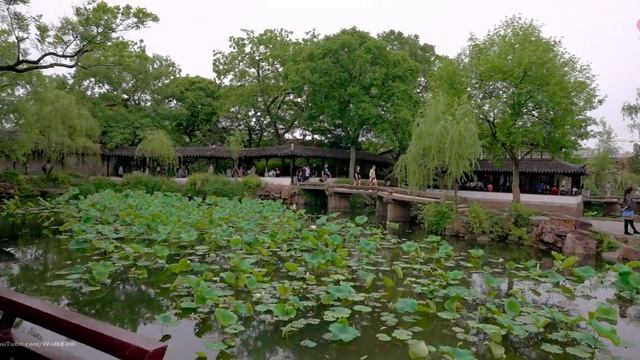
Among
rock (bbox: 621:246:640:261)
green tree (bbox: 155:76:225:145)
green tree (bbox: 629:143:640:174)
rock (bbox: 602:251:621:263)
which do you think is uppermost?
green tree (bbox: 155:76:225:145)

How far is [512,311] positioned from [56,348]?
168 inches

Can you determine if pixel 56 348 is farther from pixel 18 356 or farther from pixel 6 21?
pixel 6 21

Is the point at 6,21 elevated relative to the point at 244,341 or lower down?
elevated

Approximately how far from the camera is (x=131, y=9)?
38.4ft

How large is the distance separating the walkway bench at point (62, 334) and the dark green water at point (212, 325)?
1.14 m

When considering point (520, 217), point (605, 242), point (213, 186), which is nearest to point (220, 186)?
point (213, 186)

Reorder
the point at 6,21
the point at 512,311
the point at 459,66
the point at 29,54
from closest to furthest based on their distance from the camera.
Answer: the point at 512,311 < the point at 6,21 < the point at 29,54 < the point at 459,66

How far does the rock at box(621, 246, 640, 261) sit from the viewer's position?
9.93 m

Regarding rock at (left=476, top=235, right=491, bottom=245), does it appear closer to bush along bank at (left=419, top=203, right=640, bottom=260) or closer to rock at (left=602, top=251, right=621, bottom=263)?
bush along bank at (left=419, top=203, right=640, bottom=260)

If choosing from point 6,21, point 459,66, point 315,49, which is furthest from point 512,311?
point 315,49

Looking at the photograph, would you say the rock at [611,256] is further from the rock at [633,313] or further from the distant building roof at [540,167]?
the distant building roof at [540,167]

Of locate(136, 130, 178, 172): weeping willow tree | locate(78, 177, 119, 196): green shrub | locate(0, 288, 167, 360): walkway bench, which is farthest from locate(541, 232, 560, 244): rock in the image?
locate(136, 130, 178, 172): weeping willow tree

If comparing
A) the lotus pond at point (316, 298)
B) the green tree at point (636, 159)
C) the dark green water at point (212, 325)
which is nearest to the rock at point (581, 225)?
the lotus pond at point (316, 298)

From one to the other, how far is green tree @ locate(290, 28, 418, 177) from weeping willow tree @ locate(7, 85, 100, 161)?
11.6m
